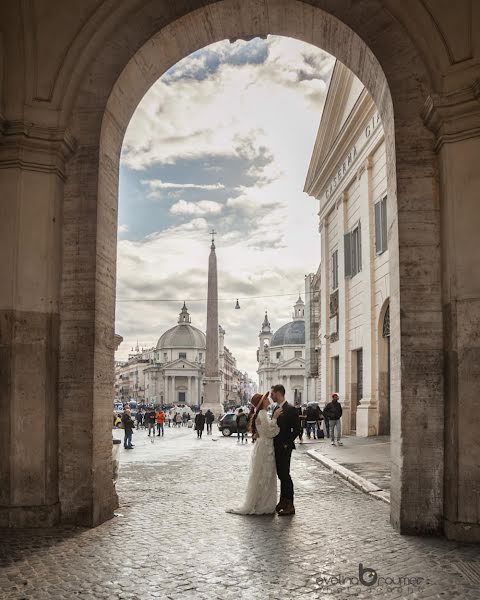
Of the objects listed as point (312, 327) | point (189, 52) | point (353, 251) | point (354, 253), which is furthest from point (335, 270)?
point (189, 52)

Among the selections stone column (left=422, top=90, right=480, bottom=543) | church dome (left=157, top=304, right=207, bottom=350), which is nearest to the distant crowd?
stone column (left=422, top=90, right=480, bottom=543)

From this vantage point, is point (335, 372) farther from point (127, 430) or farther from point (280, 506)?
point (280, 506)

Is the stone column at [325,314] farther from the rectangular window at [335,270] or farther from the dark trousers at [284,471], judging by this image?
the dark trousers at [284,471]

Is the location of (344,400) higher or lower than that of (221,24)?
lower

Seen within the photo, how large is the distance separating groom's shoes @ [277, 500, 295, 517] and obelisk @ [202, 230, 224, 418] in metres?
37.2

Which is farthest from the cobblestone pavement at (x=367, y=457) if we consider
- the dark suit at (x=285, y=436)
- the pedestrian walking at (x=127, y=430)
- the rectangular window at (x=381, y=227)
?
the pedestrian walking at (x=127, y=430)

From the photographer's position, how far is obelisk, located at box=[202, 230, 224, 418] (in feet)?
149

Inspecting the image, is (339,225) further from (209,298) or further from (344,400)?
(209,298)

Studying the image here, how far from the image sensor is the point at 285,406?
8.71 m

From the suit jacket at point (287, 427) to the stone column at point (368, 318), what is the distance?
13.7 metres

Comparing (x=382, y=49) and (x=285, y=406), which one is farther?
(x=285, y=406)

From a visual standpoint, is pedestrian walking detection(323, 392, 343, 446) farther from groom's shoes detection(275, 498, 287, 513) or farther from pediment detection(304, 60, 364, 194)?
pediment detection(304, 60, 364, 194)

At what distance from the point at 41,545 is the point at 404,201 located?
17.5 ft

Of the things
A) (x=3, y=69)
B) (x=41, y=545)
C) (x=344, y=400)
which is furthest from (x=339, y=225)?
(x=41, y=545)
